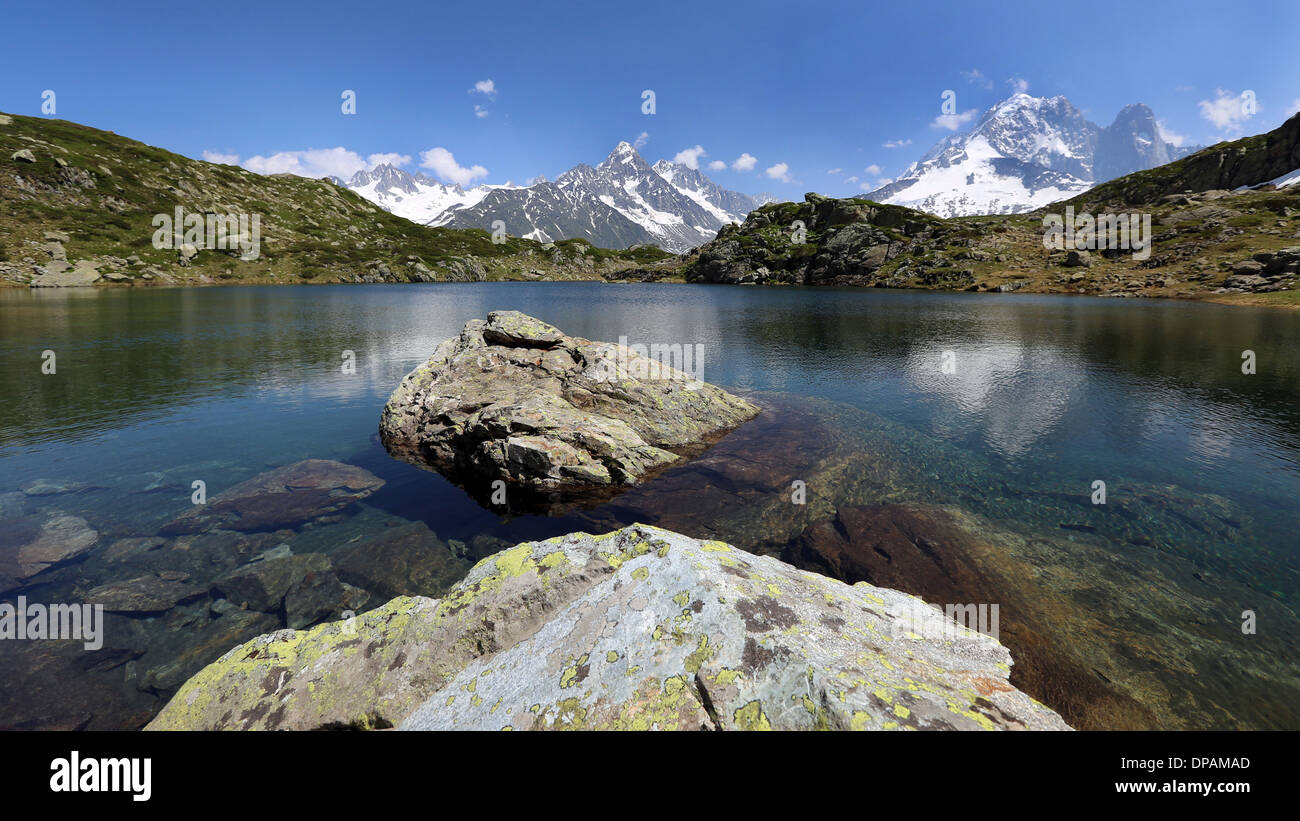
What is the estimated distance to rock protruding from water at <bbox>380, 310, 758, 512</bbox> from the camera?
18812 mm

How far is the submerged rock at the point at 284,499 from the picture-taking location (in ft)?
53.2

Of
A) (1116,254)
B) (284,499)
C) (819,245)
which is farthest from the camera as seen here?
(819,245)

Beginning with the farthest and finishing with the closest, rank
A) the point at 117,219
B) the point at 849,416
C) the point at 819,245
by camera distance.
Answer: the point at 819,245
the point at 117,219
the point at 849,416

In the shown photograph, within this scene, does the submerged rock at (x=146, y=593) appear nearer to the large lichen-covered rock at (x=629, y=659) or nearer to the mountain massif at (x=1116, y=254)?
the large lichen-covered rock at (x=629, y=659)

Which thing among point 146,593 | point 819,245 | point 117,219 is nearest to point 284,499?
point 146,593

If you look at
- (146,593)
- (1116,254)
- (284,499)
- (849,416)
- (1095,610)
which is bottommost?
(1095,610)

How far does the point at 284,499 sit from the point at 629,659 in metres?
18.5

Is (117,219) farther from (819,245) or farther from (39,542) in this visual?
(819,245)

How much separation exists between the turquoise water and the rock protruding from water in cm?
161

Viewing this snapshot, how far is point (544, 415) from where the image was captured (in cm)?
2056

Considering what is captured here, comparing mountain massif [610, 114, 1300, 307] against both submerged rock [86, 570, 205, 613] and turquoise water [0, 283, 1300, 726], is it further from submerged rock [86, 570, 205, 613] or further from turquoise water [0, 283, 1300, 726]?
submerged rock [86, 570, 205, 613]
